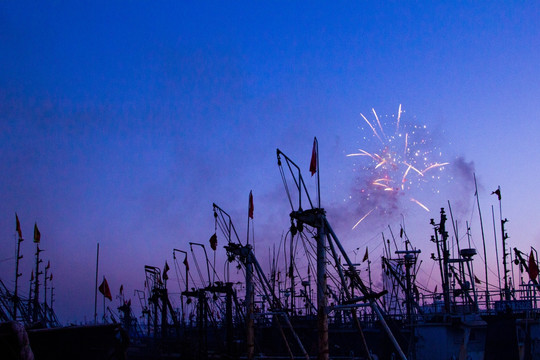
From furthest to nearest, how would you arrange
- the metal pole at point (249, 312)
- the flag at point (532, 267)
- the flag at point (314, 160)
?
the flag at point (532, 267), the metal pole at point (249, 312), the flag at point (314, 160)

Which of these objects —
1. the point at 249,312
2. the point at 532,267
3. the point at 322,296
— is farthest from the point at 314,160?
the point at 532,267

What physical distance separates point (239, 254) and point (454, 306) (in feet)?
56.7

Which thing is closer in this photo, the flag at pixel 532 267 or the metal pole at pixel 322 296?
the metal pole at pixel 322 296

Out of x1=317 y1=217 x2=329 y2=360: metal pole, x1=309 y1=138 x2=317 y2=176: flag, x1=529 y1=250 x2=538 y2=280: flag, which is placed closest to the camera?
x1=317 y1=217 x2=329 y2=360: metal pole

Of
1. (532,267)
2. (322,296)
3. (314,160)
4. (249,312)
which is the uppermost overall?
(314,160)

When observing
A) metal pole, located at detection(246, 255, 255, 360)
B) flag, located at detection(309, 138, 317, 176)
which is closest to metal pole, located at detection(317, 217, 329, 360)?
flag, located at detection(309, 138, 317, 176)

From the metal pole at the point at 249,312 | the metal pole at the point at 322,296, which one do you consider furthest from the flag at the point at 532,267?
the metal pole at the point at 249,312

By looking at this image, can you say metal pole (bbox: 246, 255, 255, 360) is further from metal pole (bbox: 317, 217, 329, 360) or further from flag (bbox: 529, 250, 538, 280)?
flag (bbox: 529, 250, 538, 280)

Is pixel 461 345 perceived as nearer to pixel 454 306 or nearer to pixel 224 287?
pixel 454 306

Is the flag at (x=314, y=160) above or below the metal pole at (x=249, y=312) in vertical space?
above

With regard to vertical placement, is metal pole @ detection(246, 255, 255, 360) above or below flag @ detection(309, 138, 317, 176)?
below

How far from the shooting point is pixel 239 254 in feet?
127

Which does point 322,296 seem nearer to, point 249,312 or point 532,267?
point 249,312

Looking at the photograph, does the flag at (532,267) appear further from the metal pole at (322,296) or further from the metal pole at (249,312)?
the metal pole at (249,312)
